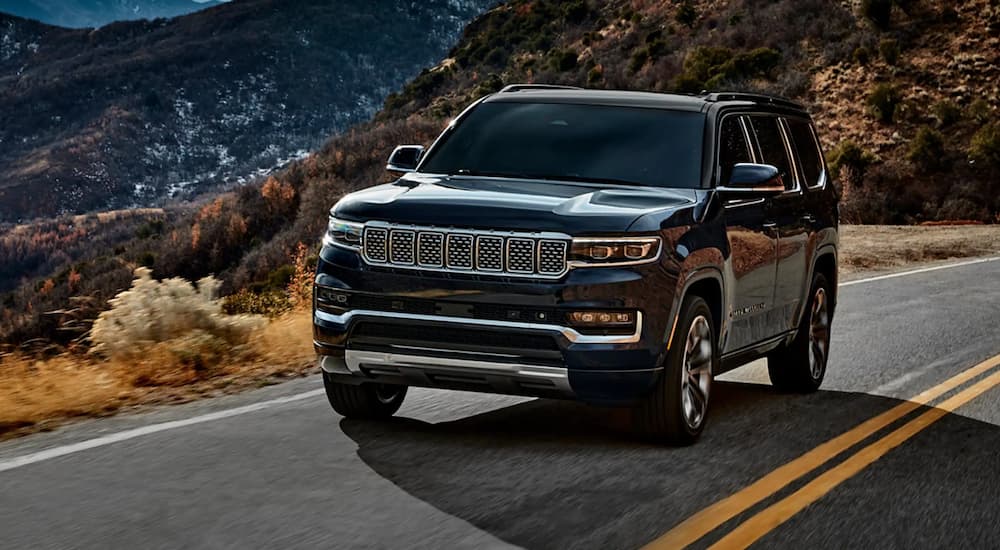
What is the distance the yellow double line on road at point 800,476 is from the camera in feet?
18.1

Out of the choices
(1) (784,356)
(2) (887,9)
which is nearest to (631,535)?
(1) (784,356)

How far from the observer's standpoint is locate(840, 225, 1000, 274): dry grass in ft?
80.2

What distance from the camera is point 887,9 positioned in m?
57.1

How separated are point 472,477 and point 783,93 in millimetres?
47835

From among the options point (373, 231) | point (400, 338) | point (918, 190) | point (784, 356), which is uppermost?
point (373, 231)

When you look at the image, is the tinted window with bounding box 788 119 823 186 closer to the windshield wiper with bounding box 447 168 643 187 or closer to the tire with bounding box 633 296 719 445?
the windshield wiper with bounding box 447 168 643 187

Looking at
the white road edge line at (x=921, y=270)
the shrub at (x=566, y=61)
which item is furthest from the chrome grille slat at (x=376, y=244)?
the shrub at (x=566, y=61)

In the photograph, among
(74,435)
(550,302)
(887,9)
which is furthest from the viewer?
(887,9)

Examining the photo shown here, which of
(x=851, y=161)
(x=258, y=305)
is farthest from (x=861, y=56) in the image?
(x=258, y=305)

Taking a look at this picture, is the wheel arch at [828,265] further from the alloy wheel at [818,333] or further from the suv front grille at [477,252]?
the suv front grille at [477,252]

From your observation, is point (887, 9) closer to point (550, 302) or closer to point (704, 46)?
point (704, 46)

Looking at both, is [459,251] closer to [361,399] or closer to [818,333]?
[361,399]

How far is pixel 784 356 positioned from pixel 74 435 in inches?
186

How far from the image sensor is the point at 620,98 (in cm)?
823
